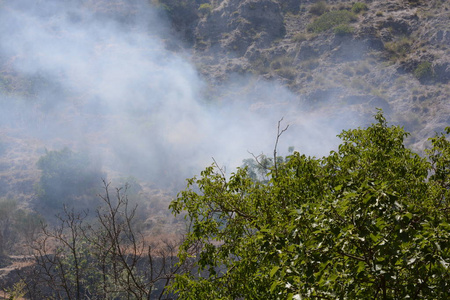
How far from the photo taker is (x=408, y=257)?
2.88m

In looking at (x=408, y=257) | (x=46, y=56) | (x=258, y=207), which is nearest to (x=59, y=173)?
(x=46, y=56)

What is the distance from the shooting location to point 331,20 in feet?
170

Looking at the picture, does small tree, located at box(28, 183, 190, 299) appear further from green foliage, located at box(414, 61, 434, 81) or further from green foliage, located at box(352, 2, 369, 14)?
green foliage, located at box(352, 2, 369, 14)

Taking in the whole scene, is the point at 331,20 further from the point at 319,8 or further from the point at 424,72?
the point at 424,72

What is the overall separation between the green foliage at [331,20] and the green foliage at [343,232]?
4819 centimetres

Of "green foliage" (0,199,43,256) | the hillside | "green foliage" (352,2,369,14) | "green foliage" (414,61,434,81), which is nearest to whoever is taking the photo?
"green foliage" (0,199,43,256)

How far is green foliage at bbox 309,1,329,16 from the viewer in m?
55.5

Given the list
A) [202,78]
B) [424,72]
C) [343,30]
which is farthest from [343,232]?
[202,78]

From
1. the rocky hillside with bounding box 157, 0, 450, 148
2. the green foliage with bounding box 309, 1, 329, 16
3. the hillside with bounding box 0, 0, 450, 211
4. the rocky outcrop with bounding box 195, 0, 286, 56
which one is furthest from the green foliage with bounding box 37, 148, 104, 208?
the green foliage with bounding box 309, 1, 329, 16

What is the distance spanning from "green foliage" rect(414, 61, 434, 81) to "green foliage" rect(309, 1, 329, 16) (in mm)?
18854

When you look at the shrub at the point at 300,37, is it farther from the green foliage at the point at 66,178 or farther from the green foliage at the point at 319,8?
the green foliage at the point at 66,178

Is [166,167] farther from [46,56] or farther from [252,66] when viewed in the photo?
[46,56]

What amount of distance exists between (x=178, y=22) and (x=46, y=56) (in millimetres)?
20111

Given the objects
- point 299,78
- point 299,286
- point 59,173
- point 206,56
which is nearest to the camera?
point 299,286
